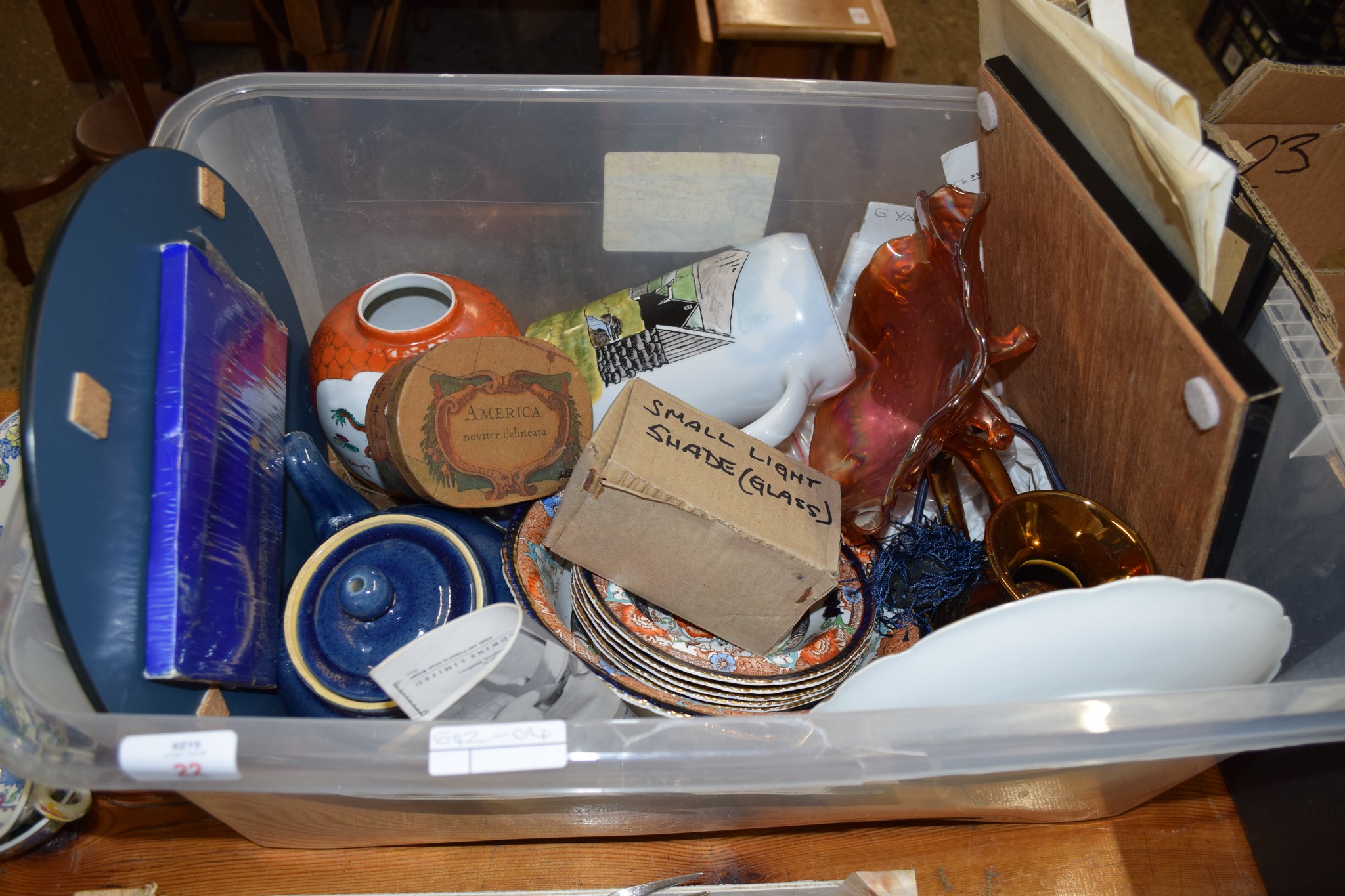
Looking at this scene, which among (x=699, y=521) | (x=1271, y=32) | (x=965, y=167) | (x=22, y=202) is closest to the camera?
(x=699, y=521)

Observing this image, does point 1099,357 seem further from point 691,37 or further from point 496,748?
point 691,37

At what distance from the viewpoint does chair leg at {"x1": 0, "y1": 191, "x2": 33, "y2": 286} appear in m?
1.54

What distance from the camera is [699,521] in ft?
1.95

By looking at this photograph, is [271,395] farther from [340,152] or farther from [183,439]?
[340,152]

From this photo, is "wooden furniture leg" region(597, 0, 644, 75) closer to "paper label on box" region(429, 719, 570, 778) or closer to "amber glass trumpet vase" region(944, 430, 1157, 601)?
"amber glass trumpet vase" region(944, 430, 1157, 601)

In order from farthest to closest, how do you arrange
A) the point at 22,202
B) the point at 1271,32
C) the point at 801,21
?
the point at 1271,32 → the point at 22,202 → the point at 801,21

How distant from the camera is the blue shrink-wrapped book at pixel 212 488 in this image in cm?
56

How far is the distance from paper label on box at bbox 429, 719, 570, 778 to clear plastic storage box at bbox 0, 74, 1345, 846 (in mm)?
15

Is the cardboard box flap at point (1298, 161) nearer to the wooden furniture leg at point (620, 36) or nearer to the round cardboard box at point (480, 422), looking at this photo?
the round cardboard box at point (480, 422)

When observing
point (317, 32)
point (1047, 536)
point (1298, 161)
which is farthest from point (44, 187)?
point (1298, 161)

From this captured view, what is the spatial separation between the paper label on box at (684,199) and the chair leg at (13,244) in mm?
1249

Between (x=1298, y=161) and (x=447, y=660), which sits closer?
(x=447, y=660)

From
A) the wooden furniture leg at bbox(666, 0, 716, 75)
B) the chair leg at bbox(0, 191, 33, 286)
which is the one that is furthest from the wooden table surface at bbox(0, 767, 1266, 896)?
the chair leg at bbox(0, 191, 33, 286)

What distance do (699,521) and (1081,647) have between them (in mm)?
237
